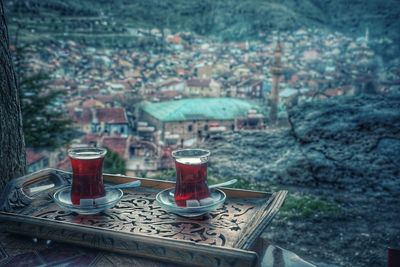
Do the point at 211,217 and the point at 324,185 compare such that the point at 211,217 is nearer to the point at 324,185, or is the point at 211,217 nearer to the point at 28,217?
the point at 28,217

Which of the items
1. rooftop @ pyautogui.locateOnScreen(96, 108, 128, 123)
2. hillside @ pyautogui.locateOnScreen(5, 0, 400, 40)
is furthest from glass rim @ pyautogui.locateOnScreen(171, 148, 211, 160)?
rooftop @ pyautogui.locateOnScreen(96, 108, 128, 123)

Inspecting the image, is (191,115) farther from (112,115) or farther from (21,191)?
(21,191)

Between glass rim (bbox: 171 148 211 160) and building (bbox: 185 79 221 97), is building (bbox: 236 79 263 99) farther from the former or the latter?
glass rim (bbox: 171 148 211 160)

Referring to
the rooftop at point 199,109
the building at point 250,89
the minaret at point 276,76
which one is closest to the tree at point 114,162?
the rooftop at point 199,109

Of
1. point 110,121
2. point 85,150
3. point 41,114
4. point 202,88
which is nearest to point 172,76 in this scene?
point 202,88

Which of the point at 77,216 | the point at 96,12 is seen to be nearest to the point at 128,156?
the point at 77,216
